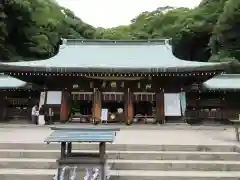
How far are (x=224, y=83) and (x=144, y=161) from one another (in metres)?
13.9

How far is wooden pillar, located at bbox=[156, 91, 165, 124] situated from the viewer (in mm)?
18891

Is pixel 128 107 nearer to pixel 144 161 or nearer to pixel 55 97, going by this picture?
pixel 55 97

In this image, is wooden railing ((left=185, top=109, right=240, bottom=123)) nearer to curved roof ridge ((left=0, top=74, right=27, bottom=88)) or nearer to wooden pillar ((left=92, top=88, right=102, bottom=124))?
wooden pillar ((left=92, top=88, right=102, bottom=124))

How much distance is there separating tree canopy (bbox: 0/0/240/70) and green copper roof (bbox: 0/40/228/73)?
9.52 meters

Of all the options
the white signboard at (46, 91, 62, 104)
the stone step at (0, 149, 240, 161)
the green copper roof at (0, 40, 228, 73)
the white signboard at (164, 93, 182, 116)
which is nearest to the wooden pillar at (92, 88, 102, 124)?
the green copper roof at (0, 40, 228, 73)

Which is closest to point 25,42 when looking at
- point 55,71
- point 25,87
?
point 25,87

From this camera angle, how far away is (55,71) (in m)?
17.9

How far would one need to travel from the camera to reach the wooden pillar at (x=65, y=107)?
1897 centimetres

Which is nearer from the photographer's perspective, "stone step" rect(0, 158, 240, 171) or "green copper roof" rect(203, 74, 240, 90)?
"stone step" rect(0, 158, 240, 171)

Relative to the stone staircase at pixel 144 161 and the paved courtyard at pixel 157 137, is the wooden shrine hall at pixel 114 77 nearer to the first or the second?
the paved courtyard at pixel 157 137

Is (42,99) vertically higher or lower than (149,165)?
higher

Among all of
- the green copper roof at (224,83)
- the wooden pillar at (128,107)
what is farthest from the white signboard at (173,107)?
the green copper roof at (224,83)

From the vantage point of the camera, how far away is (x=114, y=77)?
18797 millimetres

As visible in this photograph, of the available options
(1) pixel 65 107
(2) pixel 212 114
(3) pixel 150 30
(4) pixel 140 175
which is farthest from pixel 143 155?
(3) pixel 150 30
